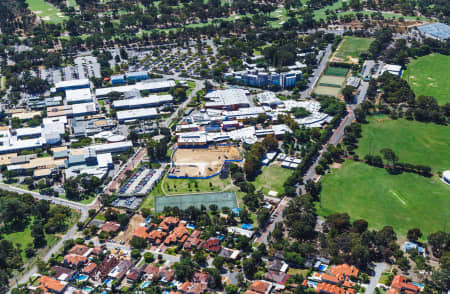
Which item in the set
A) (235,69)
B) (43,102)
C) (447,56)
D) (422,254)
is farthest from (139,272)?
(447,56)

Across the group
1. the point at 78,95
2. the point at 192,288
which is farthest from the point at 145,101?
the point at 192,288

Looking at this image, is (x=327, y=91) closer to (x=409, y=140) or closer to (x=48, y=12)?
(x=409, y=140)

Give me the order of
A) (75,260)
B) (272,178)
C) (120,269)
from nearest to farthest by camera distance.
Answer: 1. (120,269)
2. (75,260)
3. (272,178)

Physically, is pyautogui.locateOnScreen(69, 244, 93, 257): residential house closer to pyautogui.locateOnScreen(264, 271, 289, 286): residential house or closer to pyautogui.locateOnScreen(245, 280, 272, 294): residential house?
pyautogui.locateOnScreen(245, 280, 272, 294): residential house

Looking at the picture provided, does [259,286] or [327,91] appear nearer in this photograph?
[259,286]

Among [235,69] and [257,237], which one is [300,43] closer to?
[235,69]

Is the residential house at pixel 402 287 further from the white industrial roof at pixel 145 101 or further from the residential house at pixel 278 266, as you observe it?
the white industrial roof at pixel 145 101

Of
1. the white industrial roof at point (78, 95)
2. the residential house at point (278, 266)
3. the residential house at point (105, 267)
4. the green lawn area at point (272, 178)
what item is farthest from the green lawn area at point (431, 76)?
the residential house at point (105, 267)
